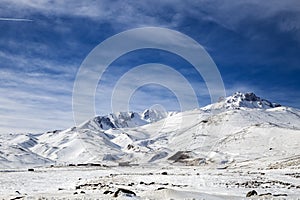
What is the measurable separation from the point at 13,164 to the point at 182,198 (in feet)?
609

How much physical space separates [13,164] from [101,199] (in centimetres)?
18407

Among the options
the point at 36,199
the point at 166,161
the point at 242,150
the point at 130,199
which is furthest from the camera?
the point at 166,161

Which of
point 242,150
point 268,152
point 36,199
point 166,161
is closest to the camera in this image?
point 36,199

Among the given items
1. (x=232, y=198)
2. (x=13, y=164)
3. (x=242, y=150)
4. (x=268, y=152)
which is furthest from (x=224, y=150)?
(x=232, y=198)

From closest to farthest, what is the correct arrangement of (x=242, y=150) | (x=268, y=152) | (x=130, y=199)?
(x=130, y=199) → (x=268, y=152) → (x=242, y=150)

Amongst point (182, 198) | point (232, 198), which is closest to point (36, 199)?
point (182, 198)

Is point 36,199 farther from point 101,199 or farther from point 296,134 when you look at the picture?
point 296,134

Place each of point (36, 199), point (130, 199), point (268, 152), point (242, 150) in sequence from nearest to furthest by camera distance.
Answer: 1. point (130, 199)
2. point (36, 199)
3. point (268, 152)
4. point (242, 150)

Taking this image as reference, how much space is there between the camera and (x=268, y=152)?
163125 mm

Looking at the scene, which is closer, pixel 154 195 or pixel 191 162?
pixel 154 195

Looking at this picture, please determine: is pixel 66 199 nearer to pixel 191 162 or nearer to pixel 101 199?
pixel 101 199

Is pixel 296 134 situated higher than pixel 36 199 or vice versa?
pixel 296 134

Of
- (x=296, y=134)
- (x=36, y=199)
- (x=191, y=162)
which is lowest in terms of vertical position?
(x=36, y=199)

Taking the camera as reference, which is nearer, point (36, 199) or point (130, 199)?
point (130, 199)
